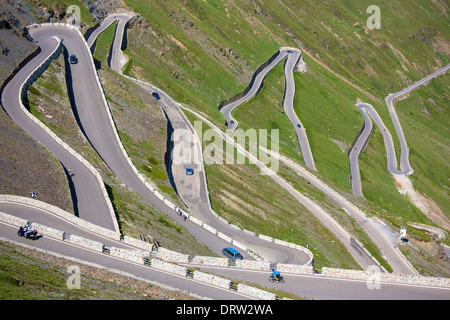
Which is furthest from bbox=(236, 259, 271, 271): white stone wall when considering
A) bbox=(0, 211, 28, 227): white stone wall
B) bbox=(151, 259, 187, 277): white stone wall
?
bbox=(0, 211, 28, 227): white stone wall

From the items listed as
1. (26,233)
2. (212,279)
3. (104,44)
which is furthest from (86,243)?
(104,44)

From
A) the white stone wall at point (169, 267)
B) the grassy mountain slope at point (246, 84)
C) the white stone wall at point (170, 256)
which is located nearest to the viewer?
the white stone wall at point (169, 267)

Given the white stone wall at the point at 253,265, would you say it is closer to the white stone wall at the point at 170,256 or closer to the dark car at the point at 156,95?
the white stone wall at the point at 170,256

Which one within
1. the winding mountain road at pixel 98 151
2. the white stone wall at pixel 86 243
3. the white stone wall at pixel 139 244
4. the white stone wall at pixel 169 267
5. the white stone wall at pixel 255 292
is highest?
the winding mountain road at pixel 98 151

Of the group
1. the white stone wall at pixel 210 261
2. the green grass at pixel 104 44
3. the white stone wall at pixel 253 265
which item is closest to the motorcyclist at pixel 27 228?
the white stone wall at pixel 210 261

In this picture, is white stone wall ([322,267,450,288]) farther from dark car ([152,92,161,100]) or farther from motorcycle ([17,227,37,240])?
dark car ([152,92,161,100])

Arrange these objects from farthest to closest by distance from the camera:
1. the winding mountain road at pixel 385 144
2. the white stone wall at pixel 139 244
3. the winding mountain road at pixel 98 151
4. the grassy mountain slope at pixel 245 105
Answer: the winding mountain road at pixel 385 144 < the grassy mountain slope at pixel 245 105 < the winding mountain road at pixel 98 151 < the white stone wall at pixel 139 244

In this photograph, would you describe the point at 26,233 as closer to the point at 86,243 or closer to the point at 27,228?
the point at 27,228
